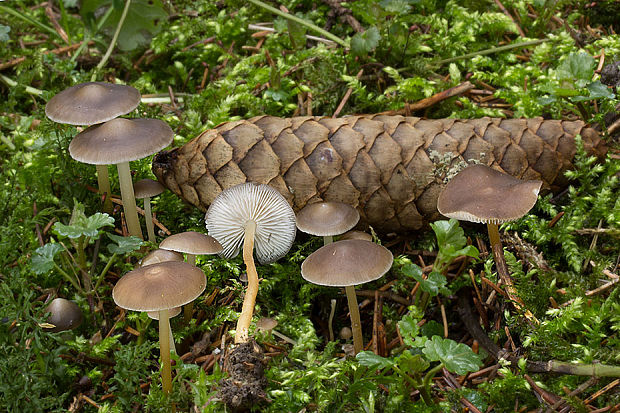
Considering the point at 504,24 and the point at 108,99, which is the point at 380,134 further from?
the point at 504,24

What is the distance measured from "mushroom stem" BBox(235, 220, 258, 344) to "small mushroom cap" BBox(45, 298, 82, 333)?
2.49ft

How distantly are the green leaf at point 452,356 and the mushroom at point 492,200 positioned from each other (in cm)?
47

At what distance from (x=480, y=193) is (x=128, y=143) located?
5.43 ft

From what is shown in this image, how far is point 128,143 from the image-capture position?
2.50 meters

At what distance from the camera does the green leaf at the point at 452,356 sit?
1.87 meters

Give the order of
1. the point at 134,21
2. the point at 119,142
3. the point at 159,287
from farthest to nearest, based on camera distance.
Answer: the point at 134,21 → the point at 119,142 → the point at 159,287

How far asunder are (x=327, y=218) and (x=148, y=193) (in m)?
1.01

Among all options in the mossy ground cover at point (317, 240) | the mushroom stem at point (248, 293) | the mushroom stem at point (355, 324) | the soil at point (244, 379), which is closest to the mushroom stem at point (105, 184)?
the mossy ground cover at point (317, 240)

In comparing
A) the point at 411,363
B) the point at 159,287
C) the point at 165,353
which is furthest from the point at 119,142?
the point at 411,363

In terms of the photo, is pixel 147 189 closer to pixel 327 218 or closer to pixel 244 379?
pixel 327 218

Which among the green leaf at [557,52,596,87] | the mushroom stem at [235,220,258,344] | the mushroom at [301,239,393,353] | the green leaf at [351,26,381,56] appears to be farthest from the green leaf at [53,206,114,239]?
the green leaf at [557,52,596,87]

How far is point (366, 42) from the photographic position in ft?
10.9

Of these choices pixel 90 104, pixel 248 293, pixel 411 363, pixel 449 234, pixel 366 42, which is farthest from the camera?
pixel 366 42

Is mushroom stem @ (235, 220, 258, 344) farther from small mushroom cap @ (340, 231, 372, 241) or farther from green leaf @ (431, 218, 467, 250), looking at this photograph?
green leaf @ (431, 218, 467, 250)
